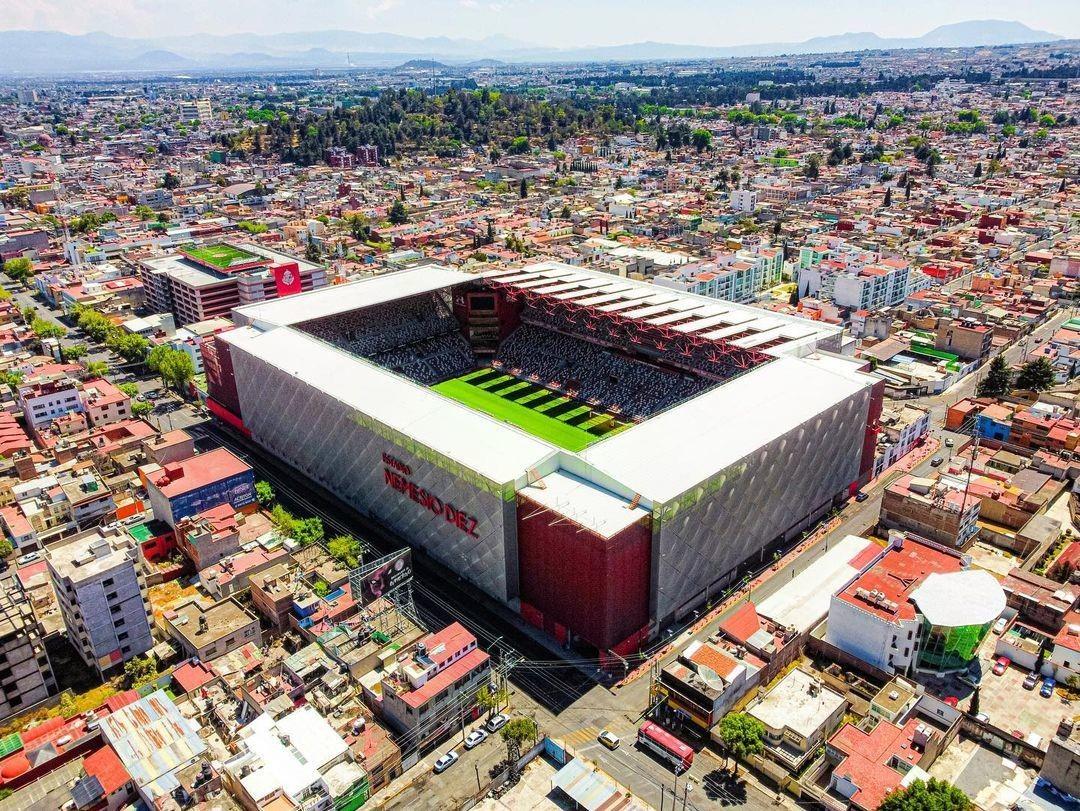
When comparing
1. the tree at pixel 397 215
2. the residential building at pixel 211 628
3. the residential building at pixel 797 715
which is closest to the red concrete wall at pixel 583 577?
the residential building at pixel 797 715

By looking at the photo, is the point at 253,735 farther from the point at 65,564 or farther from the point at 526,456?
the point at 526,456

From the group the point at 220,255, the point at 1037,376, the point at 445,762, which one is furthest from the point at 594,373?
the point at 220,255

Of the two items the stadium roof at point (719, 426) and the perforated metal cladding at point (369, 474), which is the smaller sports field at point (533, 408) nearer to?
the perforated metal cladding at point (369, 474)

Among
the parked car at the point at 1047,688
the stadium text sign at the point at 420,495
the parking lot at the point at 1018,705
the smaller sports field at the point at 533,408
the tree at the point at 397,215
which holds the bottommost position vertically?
the parking lot at the point at 1018,705

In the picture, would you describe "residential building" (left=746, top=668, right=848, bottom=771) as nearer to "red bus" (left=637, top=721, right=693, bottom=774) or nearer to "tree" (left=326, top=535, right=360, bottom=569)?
"red bus" (left=637, top=721, right=693, bottom=774)

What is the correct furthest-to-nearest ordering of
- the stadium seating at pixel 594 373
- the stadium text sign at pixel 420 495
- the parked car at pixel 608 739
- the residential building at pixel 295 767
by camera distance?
1. the stadium seating at pixel 594 373
2. the stadium text sign at pixel 420 495
3. the parked car at pixel 608 739
4. the residential building at pixel 295 767

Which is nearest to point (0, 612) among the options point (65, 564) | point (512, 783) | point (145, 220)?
point (65, 564)
